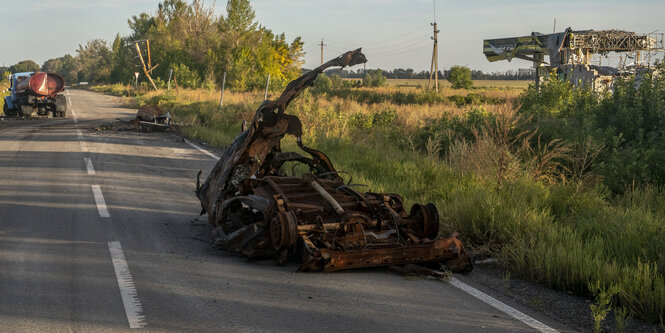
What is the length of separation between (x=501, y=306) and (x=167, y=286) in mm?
2848

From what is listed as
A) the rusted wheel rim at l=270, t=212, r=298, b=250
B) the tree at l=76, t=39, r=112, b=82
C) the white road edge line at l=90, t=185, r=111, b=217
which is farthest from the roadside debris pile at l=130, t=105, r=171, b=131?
the tree at l=76, t=39, r=112, b=82

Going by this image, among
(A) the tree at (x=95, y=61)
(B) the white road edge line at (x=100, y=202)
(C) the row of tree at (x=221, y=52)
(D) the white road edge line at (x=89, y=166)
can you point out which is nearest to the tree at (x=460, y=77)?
(C) the row of tree at (x=221, y=52)

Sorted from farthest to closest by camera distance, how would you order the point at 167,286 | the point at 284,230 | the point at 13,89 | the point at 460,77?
the point at 460,77 → the point at 13,89 → the point at 284,230 → the point at 167,286

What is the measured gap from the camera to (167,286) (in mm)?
5363

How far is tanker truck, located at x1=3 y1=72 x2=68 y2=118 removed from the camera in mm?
29750

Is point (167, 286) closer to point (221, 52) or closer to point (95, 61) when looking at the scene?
point (221, 52)

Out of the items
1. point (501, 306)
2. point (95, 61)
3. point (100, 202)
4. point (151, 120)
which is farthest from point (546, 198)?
point (95, 61)

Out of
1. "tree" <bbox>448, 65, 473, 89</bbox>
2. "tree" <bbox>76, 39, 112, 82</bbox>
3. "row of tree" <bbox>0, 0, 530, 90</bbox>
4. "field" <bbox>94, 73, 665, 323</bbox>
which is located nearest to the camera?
Result: "field" <bbox>94, 73, 665, 323</bbox>

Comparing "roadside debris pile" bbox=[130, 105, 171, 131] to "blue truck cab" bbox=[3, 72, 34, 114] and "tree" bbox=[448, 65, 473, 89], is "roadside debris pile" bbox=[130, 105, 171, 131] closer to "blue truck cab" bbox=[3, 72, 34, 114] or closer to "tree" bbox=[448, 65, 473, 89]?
"blue truck cab" bbox=[3, 72, 34, 114]

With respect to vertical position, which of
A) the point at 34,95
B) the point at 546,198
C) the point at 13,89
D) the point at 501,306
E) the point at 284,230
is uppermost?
the point at 13,89

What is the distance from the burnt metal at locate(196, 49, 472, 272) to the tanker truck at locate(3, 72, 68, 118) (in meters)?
25.9

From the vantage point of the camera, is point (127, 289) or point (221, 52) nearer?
point (127, 289)

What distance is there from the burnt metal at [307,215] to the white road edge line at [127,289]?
3.34 feet

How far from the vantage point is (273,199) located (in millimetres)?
6082
